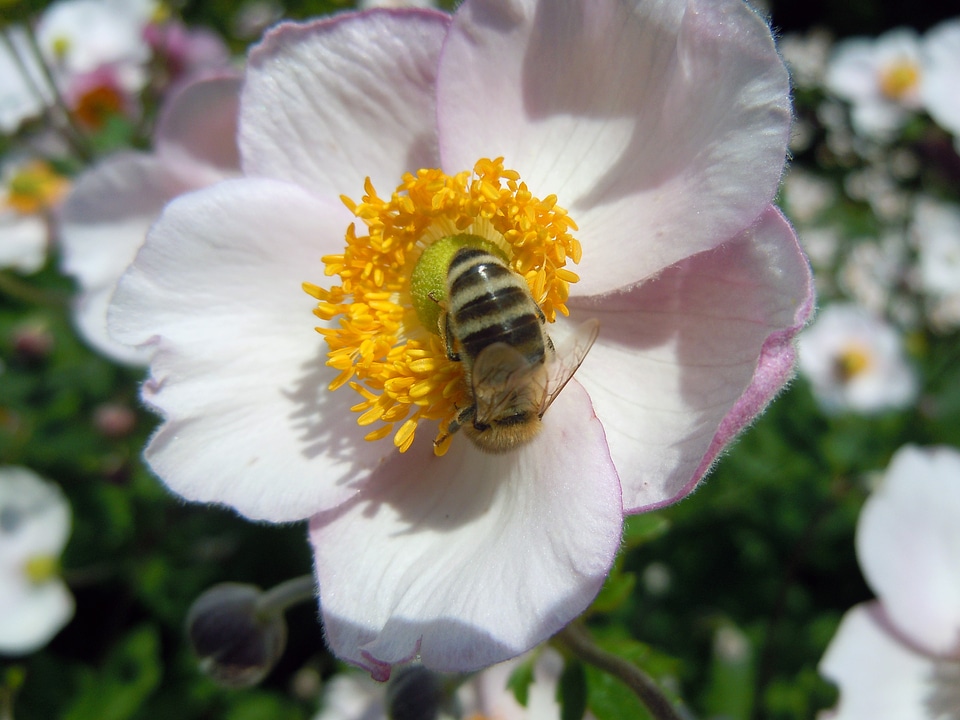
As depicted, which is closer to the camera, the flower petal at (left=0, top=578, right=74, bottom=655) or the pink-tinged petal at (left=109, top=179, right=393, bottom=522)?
the pink-tinged petal at (left=109, top=179, right=393, bottom=522)

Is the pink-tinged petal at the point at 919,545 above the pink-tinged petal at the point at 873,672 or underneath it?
above

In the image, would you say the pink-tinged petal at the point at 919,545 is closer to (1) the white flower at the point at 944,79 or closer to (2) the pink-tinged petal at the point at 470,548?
(2) the pink-tinged petal at the point at 470,548

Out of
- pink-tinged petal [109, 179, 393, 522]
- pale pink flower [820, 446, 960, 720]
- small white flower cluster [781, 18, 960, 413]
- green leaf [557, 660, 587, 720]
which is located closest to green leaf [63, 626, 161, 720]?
pink-tinged petal [109, 179, 393, 522]

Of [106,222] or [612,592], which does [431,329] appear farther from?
[106,222]

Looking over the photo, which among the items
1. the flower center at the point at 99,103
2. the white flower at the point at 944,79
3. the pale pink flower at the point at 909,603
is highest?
the flower center at the point at 99,103

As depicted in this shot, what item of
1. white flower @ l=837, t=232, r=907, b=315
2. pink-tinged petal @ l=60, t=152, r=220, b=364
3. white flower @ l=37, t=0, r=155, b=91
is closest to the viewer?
pink-tinged petal @ l=60, t=152, r=220, b=364

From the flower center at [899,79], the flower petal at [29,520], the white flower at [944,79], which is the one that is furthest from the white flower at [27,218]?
the flower center at [899,79]

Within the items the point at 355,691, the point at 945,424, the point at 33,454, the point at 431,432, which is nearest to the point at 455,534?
the point at 431,432

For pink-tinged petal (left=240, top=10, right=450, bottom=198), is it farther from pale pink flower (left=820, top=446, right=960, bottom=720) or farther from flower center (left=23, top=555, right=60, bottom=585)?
flower center (left=23, top=555, right=60, bottom=585)
